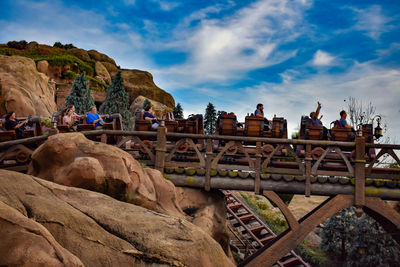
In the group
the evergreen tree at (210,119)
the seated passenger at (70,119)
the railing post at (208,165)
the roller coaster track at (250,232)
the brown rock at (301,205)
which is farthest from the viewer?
the evergreen tree at (210,119)

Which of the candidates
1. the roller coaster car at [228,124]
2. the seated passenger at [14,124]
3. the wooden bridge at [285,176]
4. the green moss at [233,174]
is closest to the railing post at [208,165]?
the wooden bridge at [285,176]

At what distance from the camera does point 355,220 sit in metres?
14.4

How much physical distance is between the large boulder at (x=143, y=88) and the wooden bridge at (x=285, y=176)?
31.4 metres

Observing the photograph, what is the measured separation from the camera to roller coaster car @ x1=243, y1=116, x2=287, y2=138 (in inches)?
399

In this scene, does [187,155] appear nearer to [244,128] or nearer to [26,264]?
[244,128]

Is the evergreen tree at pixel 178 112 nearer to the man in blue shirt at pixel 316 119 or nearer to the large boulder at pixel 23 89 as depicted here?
the large boulder at pixel 23 89

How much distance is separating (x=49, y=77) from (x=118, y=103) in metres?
9.18

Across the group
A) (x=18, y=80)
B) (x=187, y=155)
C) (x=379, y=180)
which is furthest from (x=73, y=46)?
(x=379, y=180)

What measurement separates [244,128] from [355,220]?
750cm

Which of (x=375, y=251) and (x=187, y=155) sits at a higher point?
(x=187, y=155)

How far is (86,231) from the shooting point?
3.79 m

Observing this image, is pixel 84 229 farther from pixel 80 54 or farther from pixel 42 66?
pixel 80 54

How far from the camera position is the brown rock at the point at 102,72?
4219 cm

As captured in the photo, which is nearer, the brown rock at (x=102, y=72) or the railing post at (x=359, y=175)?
the railing post at (x=359, y=175)
